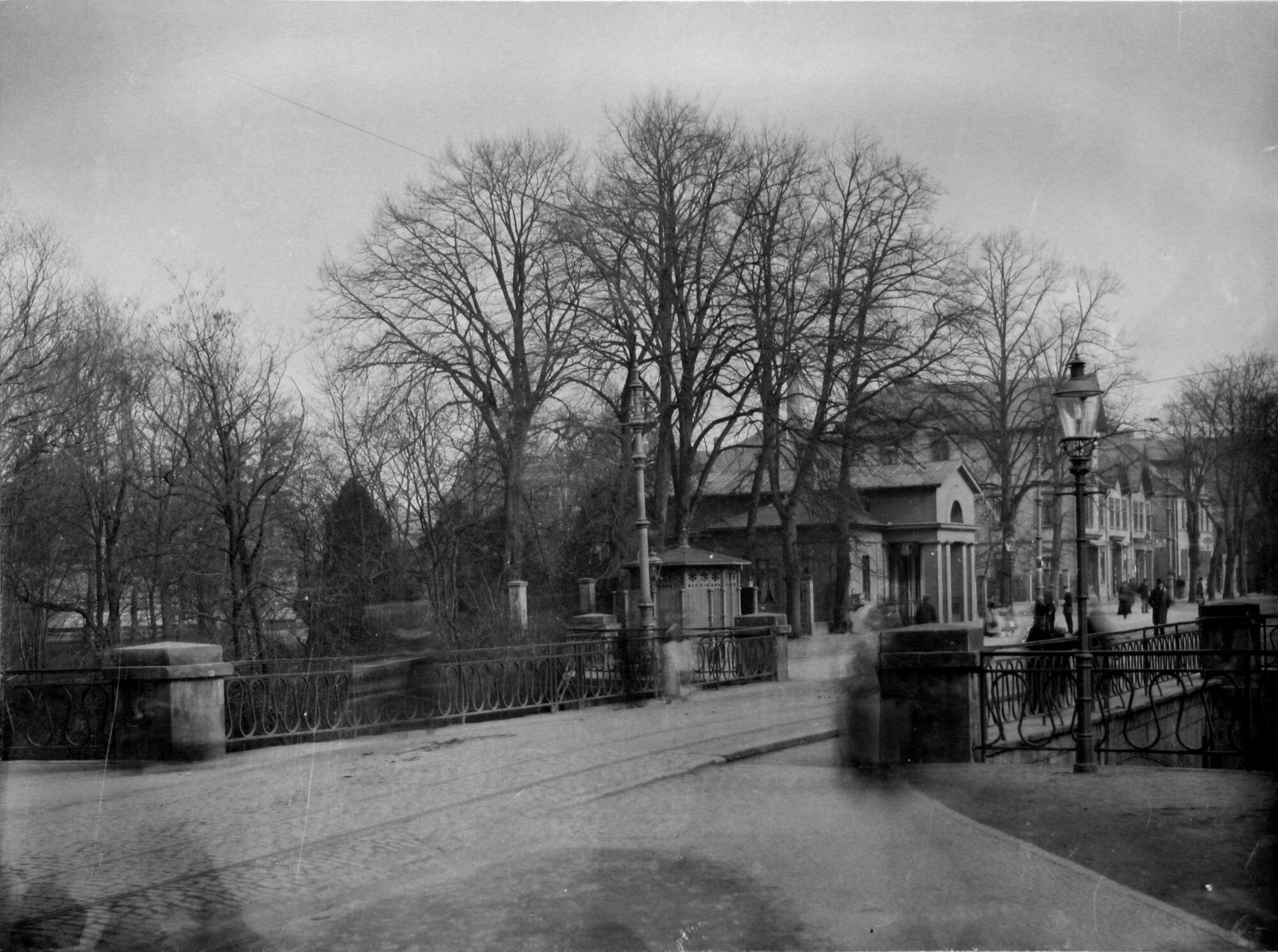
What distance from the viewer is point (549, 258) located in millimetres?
21172

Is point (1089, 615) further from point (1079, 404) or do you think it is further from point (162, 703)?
point (162, 703)

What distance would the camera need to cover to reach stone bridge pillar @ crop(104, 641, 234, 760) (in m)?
9.52

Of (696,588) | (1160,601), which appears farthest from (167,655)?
(1160,601)

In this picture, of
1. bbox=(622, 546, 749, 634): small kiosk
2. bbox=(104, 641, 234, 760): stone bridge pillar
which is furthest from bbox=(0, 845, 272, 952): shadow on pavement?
bbox=(622, 546, 749, 634): small kiosk

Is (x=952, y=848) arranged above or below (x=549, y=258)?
below

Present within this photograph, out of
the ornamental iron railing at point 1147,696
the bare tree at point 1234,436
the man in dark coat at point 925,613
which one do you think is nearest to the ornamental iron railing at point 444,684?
the man in dark coat at point 925,613

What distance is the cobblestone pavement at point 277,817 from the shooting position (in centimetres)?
537

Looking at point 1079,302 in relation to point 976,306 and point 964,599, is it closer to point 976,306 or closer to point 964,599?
point 976,306

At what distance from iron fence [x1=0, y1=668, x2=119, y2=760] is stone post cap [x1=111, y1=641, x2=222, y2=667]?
1.95ft

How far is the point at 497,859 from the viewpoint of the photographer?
6242 millimetres

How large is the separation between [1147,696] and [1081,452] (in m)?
6.90

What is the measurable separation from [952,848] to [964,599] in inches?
371

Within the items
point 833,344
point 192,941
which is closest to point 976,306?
point 833,344

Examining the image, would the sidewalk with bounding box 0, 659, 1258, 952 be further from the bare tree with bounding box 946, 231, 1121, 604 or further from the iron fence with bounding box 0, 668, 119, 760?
Answer: the bare tree with bounding box 946, 231, 1121, 604
